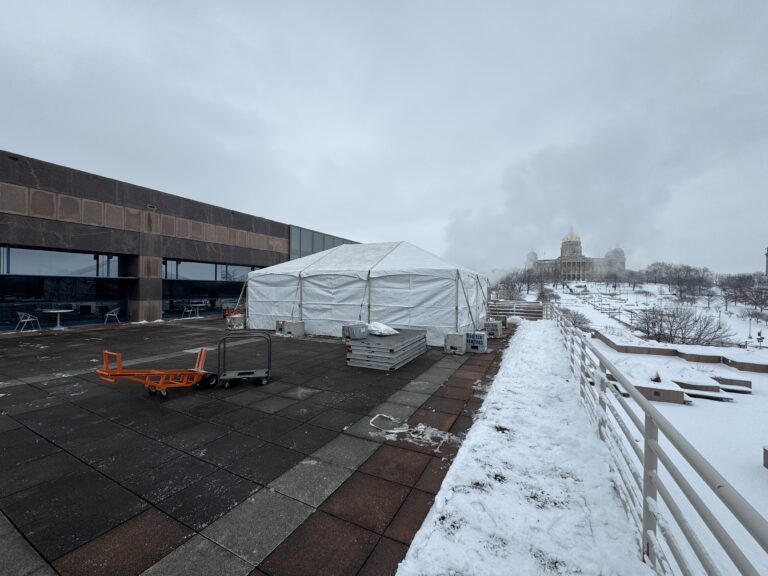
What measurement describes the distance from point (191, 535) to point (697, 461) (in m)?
3.66

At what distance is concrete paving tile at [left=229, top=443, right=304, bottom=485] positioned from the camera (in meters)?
3.68

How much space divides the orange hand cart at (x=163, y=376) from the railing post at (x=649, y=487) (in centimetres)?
679

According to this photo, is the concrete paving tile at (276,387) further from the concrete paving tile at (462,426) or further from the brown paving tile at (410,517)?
the brown paving tile at (410,517)

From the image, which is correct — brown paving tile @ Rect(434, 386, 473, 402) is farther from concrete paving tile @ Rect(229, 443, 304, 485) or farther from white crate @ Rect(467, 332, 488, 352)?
white crate @ Rect(467, 332, 488, 352)

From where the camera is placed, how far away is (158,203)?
61.7ft

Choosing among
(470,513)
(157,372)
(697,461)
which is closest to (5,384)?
(157,372)

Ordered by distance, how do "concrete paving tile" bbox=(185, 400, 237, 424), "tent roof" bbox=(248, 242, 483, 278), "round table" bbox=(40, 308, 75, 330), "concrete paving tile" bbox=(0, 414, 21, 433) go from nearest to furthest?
"concrete paving tile" bbox=(0, 414, 21, 433)
"concrete paving tile" bbox=(185, 400, 237, 424)
"tent roof" bbox=(248, 242, 483, 278)
"round table" bbox=(40, 308, 75, 330)

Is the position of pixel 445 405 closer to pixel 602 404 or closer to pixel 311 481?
pixel 602 404

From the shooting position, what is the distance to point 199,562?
2.52 metres

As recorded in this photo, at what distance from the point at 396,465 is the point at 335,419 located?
1.62 m

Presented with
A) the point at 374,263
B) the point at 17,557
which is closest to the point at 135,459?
the point at 17,557

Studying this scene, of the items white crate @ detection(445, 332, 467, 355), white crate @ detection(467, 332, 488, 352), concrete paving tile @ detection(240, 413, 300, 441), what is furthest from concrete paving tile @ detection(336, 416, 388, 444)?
white crate @ detection(467, 332, 488, 352)

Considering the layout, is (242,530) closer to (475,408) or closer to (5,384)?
(475,408)

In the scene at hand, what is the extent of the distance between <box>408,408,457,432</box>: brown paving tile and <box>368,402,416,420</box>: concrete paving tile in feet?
0.42
